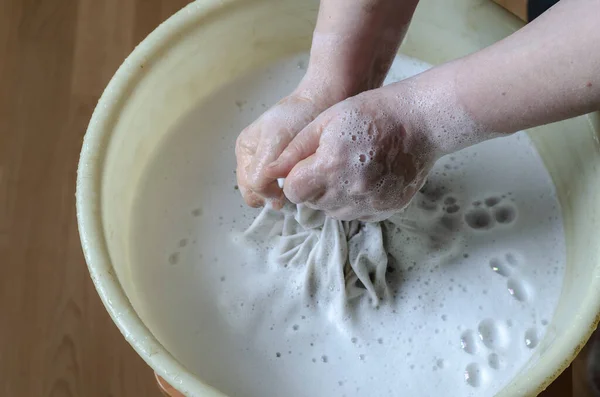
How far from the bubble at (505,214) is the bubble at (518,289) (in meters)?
0.08

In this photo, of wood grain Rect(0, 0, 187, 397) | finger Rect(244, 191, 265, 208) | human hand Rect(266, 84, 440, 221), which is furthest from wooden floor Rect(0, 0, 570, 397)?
human hand Rect(266, 84, 440, 221)

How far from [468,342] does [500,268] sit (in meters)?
0.10

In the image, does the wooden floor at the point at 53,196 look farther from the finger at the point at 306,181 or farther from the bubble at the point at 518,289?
the finger at the point at 306,181

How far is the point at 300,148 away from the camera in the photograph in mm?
569

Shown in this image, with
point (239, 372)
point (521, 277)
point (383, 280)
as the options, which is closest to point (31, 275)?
point (239, 372)

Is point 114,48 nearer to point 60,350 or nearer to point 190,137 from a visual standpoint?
point 190,137

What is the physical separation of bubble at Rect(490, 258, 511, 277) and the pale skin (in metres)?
0.20

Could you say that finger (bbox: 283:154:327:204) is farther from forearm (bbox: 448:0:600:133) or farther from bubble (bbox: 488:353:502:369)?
bubble (bbox: 488:353:502:369)

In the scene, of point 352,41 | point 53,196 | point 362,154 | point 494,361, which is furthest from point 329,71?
point 53,196

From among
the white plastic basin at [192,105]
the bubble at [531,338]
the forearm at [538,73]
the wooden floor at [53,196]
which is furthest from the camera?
→ the wooden floor at [53,196]

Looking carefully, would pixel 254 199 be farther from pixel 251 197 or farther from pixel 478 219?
pixel 478 219

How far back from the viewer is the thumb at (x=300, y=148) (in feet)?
1.86

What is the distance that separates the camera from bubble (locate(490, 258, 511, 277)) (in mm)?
729

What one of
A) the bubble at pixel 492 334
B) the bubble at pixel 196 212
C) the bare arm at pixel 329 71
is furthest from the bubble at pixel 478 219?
the bubble at pixel 196 212
